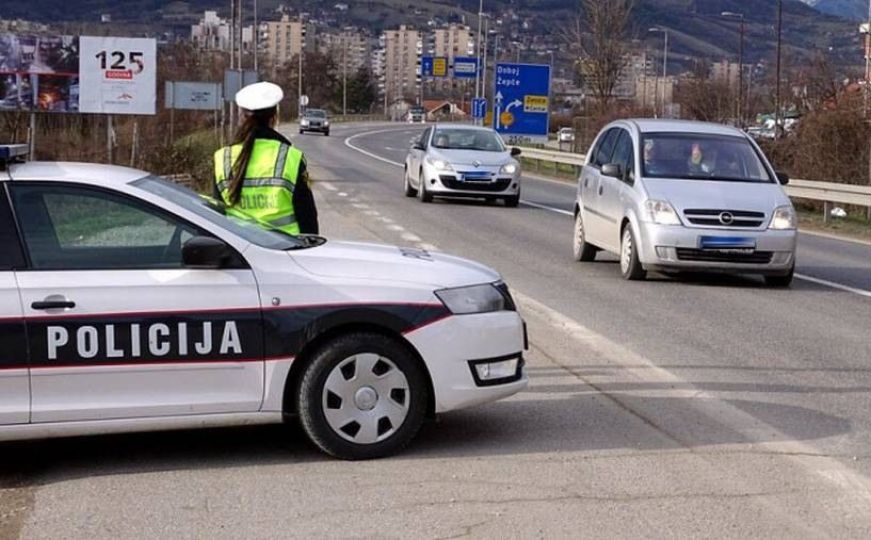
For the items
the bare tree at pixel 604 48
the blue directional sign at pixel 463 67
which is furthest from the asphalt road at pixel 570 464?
the blue directional sign at pixel 463 67

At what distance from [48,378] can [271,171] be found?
1.75m

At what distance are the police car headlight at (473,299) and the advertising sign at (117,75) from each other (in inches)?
1215

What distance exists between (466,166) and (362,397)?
19.6 meters

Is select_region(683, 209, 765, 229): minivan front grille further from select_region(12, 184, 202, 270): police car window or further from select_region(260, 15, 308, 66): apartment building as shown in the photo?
select_region(260, 15, 308, 66): apartment building

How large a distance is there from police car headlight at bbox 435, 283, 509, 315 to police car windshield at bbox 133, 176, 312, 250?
81 centimetres

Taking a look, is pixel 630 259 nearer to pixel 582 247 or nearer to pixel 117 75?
pixel 582 247

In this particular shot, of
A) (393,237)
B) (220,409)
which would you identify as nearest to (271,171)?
(220,409)

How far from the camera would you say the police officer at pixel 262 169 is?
7500mm

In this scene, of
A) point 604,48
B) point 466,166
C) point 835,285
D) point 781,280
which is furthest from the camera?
point 604,48

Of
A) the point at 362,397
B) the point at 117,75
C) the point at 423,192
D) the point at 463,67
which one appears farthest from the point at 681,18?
the point at 362,397

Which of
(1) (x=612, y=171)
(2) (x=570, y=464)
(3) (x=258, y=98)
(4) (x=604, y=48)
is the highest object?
(4) (x=604, y=48)

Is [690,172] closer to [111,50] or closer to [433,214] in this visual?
[433,214]

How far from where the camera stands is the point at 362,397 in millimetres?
6742

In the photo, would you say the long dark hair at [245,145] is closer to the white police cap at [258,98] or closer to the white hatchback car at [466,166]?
the white police cap at [258,98]
